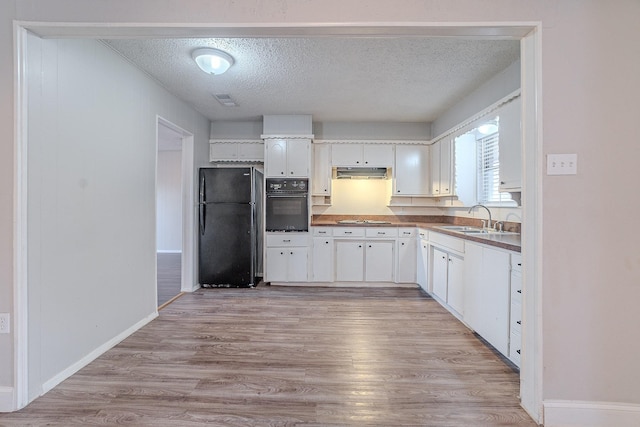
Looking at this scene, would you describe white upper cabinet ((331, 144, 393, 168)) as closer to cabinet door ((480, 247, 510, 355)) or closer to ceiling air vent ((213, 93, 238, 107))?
ceiling air vent ((213, 93, 238, 107))

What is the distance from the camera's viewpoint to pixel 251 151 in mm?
4387

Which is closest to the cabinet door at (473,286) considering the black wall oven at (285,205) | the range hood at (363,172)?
the range hood at (363,172)

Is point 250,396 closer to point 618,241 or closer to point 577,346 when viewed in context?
point 577,346

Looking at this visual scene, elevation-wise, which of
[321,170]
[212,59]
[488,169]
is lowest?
[488,169]

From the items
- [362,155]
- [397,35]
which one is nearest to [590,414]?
[397,35]

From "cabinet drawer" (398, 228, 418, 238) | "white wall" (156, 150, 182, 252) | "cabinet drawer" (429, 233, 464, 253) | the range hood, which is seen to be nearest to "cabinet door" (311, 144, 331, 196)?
the range hood

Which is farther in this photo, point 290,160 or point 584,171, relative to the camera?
point 290,160

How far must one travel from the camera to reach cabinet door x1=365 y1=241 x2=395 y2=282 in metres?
3.99

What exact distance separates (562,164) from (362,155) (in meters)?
2.95

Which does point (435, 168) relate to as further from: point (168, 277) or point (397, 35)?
point (168, 277)

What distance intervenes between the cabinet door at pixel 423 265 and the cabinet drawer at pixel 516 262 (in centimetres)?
160

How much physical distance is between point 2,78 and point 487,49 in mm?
3232

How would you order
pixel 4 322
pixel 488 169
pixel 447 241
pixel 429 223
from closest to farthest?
1. pixel 4 322
2. pixel 447 241
3. pixel 488 169
4. pixel 429 223

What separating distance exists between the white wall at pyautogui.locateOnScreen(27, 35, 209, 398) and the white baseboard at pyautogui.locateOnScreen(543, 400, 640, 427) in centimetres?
283
